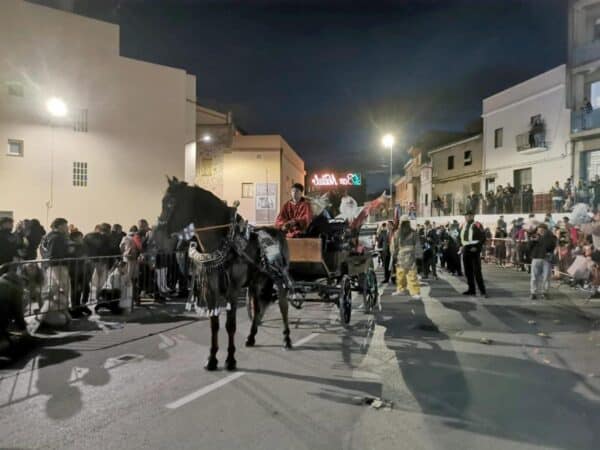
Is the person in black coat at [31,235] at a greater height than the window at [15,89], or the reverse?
the window at [15,89]

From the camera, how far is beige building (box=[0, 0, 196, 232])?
1956cm

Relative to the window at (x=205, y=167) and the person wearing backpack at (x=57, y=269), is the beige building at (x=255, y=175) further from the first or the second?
Answer: the person wearing backpack at (x=57, y=269)

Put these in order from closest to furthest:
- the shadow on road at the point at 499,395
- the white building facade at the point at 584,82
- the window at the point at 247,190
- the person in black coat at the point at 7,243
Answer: the shadow on road at the point at 499,395
the person in black coat at the point at 7,243
the white building facade at the point at 584,82
the window at the point at 247,190

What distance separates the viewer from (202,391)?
5262 millimetres

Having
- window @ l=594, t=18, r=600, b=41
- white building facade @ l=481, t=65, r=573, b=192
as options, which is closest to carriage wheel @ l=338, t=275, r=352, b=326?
white building facade @ l=481, t=65, r=573, b=192

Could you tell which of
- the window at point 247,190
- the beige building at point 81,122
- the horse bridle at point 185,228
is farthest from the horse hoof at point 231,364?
the window at point 247,190

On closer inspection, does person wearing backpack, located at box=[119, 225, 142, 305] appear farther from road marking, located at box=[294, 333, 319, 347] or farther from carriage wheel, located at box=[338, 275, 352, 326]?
carriage wheel, located at box=[338, 275, 352, 326]

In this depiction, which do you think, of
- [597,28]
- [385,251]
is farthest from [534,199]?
[385,251]

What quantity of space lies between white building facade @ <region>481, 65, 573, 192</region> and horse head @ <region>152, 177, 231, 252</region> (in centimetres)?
2603

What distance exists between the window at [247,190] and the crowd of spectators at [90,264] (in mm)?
22442

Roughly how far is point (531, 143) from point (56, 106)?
2617 centimetres

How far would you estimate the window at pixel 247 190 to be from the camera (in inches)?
1373

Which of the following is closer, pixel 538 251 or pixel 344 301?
pixel 344 301

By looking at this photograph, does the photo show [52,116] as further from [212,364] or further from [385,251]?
[212,364]
